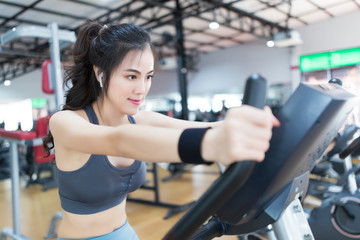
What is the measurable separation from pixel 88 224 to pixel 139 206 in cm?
286

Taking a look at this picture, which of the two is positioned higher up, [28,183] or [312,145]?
[312,145]

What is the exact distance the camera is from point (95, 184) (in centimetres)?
86

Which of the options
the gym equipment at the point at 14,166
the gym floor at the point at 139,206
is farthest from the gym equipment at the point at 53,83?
the gym floor at the point at 139,206

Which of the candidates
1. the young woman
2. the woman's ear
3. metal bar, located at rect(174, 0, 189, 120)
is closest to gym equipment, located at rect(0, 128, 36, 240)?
the young woman

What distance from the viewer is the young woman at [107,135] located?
0.49 m

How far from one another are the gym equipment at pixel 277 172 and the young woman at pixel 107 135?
7cm

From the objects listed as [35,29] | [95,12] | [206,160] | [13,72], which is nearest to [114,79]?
[206,160]

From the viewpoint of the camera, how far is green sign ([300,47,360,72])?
4.11 ft

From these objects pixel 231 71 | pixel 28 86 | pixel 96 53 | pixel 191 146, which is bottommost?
pixel 191 146

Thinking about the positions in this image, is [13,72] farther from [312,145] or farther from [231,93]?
[312,145]

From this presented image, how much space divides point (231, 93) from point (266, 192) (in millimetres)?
12808

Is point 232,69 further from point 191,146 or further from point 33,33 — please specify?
point 191,146

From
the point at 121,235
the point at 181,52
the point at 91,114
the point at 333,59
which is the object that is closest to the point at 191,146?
the point at 91,114

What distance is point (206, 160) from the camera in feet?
1.38
